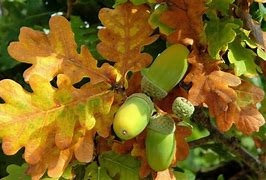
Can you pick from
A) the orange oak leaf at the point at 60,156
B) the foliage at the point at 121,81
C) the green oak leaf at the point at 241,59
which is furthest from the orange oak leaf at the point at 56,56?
the green oak leaf at the point at 241,59

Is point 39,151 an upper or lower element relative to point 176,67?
lower

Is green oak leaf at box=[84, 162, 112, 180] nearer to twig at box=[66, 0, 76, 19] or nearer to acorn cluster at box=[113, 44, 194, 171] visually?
acorn cluster at box=[113, 44, 194, 171]

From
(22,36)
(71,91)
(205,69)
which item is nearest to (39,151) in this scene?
(71,91)

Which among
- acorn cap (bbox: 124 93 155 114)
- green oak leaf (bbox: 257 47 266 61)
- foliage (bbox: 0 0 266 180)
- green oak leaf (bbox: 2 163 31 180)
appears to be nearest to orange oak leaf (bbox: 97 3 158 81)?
foliage (bbox: 0 0 266 180)

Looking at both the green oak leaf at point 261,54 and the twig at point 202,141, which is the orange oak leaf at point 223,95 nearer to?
the green oak leaf at point 261,54

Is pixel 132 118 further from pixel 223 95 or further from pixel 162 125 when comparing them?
pixel 223 95

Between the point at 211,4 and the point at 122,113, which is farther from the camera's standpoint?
the point at 211,4

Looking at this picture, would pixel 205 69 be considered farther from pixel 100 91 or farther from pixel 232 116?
pixel 100 91

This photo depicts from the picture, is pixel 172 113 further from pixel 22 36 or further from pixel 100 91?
pixel 22 36
